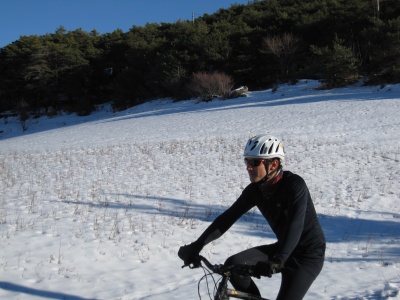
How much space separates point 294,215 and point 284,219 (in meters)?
0.18

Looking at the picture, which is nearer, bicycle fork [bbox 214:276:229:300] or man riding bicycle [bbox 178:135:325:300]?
bicycle fork [bbox 214:276:229:300]

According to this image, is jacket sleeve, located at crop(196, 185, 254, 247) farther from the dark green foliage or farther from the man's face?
the dark green foliage

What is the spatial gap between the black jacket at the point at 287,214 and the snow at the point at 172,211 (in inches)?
82.3

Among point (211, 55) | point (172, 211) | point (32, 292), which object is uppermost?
point (211, 55)

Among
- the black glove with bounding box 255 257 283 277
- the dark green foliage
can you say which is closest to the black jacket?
the black glove with bounding box 255 257 283 277

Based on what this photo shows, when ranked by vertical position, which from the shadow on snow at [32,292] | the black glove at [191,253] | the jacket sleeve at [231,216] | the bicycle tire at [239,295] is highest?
the jacket sleeve at [231,216]

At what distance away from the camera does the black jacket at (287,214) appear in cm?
265

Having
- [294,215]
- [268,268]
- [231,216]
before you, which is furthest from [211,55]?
[268,268]

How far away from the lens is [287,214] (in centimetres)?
275

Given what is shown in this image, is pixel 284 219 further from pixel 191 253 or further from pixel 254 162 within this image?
pixel 191 253

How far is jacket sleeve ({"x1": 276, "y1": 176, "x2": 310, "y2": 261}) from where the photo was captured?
8.48ft

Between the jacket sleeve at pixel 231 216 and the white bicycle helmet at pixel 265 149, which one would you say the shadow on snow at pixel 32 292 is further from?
the white bicycle helmet at pixel 265 149

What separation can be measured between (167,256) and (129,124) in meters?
22.8

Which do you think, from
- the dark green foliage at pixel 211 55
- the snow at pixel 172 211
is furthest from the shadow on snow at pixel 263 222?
the dark green foliage at pixel 211 55
